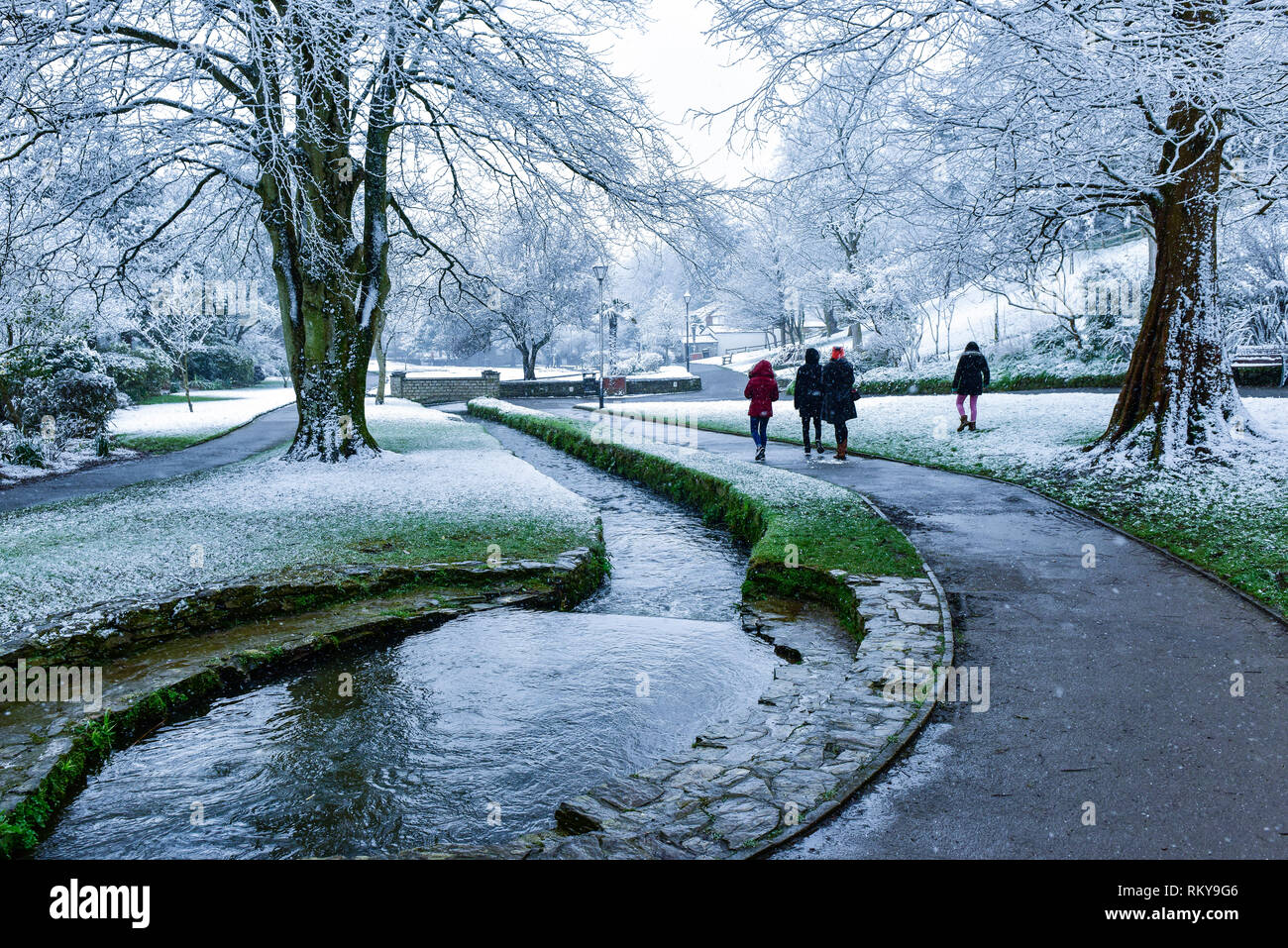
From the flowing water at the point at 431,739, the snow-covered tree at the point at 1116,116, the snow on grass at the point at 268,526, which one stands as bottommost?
the flowing water at the point at 431,739

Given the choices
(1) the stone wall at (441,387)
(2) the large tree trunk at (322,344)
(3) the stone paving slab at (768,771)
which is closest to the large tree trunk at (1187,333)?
(3) the stone paving slab at (768,771)

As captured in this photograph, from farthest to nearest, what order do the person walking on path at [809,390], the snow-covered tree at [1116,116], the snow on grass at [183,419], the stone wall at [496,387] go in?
the stone wall at [496,387] < the snow on grass at [183,419] < the person walking on path at [809,390] < the snow-covered tree at [1116,116]

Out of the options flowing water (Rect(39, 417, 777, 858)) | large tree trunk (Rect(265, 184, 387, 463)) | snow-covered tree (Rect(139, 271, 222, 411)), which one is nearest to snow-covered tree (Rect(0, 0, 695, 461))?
large tree trunk (Rect(265, 184, 387, 463))

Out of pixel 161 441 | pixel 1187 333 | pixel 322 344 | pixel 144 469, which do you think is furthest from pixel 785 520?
pixel 161 441

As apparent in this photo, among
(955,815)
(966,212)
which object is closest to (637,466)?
(966,212)

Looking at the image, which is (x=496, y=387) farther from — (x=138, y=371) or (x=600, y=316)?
(x=138, y=371)

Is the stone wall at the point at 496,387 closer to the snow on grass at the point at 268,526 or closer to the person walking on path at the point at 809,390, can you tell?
the person walking on path at the point at 809,390

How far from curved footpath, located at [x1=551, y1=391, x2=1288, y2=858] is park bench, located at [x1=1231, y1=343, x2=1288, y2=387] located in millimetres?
17339

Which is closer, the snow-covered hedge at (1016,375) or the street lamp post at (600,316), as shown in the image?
the snow-covered hedge at (1016,375)

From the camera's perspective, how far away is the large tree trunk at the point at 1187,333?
35.4ft

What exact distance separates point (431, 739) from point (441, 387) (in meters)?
42.2

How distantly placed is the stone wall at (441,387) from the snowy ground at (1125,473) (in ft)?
88.2

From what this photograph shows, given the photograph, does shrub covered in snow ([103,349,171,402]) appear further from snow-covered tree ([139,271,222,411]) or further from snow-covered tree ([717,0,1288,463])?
snow-covered tree ([717,0,1288,463])

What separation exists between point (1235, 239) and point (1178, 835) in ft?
93.0
